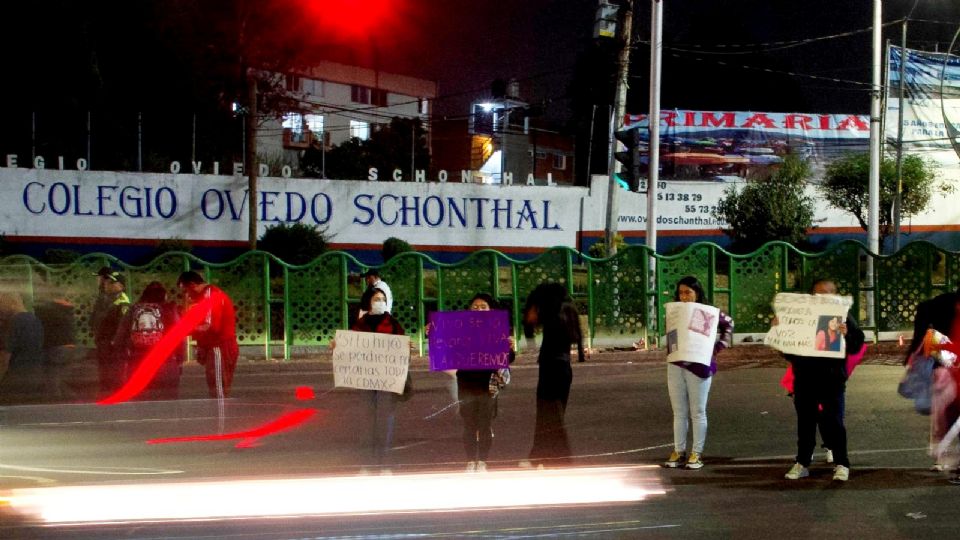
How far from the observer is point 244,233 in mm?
32438

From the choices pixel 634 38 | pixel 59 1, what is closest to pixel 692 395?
pixel 634 38

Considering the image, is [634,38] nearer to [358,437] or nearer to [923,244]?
[923,244]

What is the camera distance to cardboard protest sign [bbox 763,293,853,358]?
8.13 metres

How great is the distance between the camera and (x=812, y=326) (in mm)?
8188

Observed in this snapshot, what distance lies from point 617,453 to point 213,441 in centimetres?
368

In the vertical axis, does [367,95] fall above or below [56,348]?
above

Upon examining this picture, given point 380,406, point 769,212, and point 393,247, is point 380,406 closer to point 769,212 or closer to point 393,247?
point 393,247

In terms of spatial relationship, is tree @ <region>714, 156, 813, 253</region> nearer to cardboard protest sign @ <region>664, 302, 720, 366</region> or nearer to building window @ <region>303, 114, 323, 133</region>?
cardboard protest sign @ <region>664, 302, 720, 366</region>

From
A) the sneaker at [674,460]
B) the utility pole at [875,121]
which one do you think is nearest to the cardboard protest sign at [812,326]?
the sneaker at [674,460]

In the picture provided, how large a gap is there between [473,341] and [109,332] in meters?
5.41

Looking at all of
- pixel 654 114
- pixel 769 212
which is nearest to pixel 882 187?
pixel 769 212

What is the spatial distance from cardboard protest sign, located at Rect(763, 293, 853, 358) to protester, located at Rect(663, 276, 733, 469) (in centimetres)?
45

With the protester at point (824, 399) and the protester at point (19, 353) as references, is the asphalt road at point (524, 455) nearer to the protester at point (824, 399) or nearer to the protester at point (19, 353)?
the protester at point (824, 399)

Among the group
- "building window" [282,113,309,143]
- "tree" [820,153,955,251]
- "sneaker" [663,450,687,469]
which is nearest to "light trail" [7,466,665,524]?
"sneaker" [663,450,687,469]
